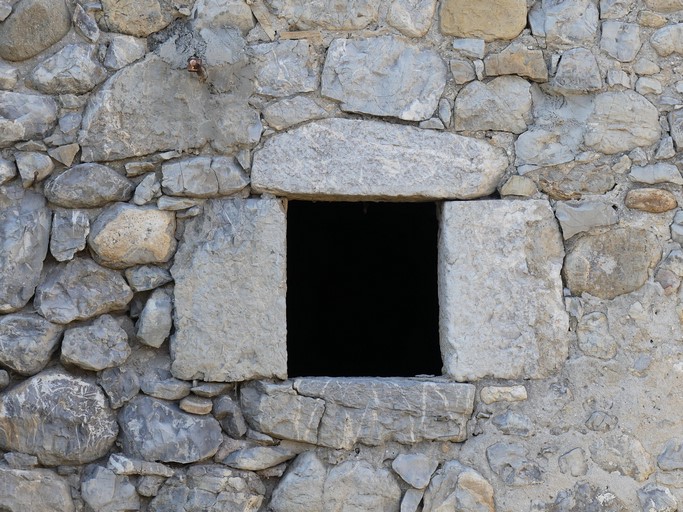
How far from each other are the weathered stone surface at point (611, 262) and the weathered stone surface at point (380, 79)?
0.77 m

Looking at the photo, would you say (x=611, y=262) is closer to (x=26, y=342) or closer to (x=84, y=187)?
(x=84, y=187)

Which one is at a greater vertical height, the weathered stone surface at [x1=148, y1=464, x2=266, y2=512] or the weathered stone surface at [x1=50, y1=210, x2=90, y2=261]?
the weathered stone surface at [x1=50, y1=210, x2=90, y2=261]

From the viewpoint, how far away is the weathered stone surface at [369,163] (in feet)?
9.70

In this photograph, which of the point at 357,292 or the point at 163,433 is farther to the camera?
the point at 357,292

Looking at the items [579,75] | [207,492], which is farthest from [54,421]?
[579,75]

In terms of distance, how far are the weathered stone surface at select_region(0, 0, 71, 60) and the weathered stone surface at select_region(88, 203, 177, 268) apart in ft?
2.07

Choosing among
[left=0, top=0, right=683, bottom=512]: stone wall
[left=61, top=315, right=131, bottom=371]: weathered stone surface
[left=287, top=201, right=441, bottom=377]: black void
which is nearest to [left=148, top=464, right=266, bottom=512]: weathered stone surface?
[left=0, top=0, right=683, bottom=512]: stone wall

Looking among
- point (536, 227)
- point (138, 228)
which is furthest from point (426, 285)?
point (138, 228)

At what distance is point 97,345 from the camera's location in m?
2.85

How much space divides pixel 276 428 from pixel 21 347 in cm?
92

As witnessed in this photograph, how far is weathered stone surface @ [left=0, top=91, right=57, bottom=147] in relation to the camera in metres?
2.84

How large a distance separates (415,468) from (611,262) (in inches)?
41.1

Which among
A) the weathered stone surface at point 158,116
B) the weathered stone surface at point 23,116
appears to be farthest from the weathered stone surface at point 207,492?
the weathered stone surface at point 23,116

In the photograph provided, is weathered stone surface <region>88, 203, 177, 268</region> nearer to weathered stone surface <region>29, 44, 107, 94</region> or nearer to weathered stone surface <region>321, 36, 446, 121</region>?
weathered stone surface <region>29, 44, 107, 94</region>
